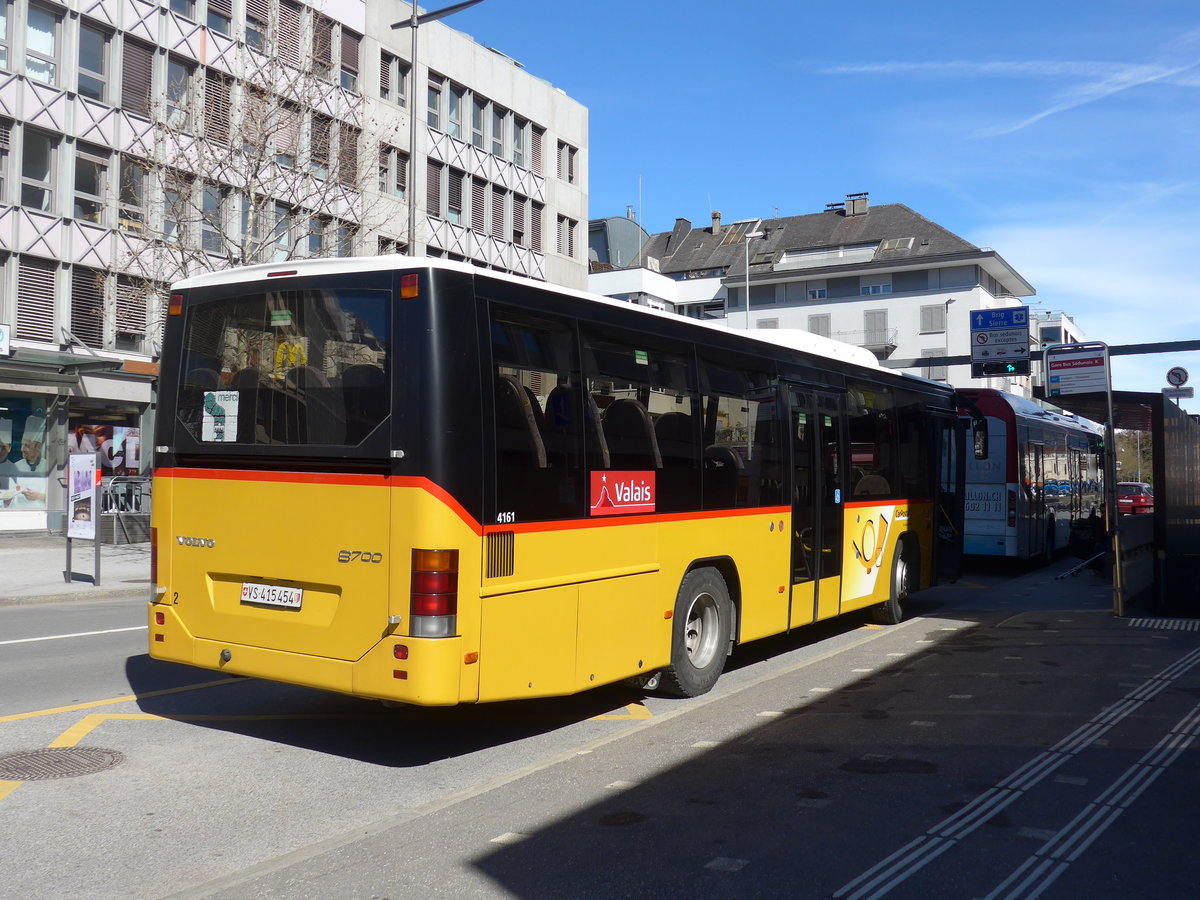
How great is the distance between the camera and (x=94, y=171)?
27469 millimetres

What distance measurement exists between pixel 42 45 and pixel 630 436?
968 inches

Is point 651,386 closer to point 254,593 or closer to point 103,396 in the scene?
point 254,593

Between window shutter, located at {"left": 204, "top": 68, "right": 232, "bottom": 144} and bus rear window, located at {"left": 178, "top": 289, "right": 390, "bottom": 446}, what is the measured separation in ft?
54.2

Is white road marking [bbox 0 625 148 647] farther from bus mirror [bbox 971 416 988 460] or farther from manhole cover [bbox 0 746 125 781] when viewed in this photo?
bus mirror [bbox 971 416 988 460]

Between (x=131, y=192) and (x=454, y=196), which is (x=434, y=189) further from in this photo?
(x=131, y=192)

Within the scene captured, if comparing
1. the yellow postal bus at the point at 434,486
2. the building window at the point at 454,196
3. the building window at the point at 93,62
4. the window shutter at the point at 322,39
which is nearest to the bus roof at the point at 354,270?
the yellow postal bus at the point at 434,486

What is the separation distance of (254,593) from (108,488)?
70.4 feet

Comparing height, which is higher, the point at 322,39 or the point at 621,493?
the point at 322,39

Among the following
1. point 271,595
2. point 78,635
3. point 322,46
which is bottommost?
point 78,635

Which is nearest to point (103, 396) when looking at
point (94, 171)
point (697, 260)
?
A: point (94, 171)

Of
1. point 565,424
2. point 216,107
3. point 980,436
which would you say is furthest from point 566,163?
Result: point 565,424

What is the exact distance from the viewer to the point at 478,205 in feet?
129

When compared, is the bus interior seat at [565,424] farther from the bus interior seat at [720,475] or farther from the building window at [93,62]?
the building window at [93,62]

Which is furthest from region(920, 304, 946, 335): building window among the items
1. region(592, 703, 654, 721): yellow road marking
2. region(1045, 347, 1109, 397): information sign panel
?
region(592, 703, 654, 721): yellow road marking
